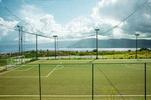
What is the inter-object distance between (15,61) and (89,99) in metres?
27.7

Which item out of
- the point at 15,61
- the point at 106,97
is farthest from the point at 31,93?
the point at 15,61

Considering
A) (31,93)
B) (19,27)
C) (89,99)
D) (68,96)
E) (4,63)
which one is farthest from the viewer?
(19,27)

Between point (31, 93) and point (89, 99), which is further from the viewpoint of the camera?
point (31, 93)

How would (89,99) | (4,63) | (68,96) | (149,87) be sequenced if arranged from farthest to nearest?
1. (4,63)
2. (149,87)
3. (68,96)
4. (89,99)

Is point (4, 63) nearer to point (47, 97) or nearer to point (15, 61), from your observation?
point (15, 61)

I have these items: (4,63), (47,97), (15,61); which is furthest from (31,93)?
(15,61)

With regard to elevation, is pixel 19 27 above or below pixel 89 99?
above

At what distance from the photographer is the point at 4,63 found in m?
36.7

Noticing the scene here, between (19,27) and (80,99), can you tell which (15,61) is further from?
(80,99)

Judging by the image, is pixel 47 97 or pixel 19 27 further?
pixel 19 27

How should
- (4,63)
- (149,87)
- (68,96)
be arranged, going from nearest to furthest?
(68,96) < (149,87) < (4,63)

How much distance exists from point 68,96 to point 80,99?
1079 millimetres

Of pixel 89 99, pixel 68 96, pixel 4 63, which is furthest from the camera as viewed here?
pixel 4 63

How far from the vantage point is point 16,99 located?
47.0ft
